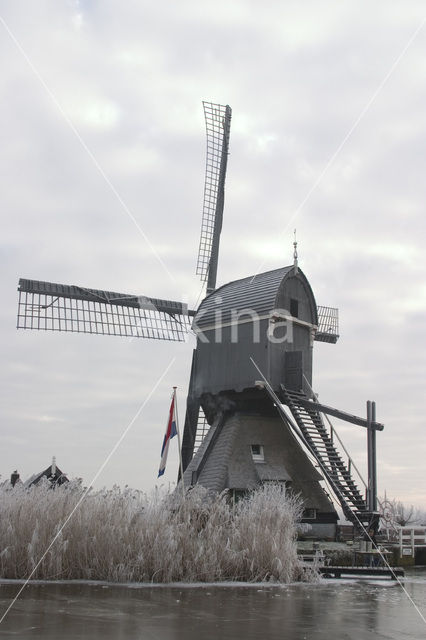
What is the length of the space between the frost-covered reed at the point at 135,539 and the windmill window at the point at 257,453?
8.75m

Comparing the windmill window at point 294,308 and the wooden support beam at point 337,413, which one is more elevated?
the windmill window at point 294,308

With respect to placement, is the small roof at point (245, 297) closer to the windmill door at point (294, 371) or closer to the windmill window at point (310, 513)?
the windmill door at point (294, 371)

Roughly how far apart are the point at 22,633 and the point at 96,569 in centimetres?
568

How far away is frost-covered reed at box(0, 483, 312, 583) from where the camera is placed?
40.0 feet

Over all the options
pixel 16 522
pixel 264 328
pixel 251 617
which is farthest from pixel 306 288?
pixel 251 617

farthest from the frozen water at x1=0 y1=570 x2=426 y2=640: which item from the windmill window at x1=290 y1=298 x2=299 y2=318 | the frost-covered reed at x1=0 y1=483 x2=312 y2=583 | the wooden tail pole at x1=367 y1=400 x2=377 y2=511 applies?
the windmill window at x1=290 y1=298 x2=299 y2=318

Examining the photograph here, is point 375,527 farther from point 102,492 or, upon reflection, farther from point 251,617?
point 251,617

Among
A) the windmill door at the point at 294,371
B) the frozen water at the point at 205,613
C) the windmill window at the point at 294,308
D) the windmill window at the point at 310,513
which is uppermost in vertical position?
the windmill window at the point at 294,308

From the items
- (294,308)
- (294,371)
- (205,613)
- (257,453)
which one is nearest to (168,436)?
(257,453)

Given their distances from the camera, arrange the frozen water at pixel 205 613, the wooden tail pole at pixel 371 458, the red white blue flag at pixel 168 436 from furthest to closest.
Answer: the wooden tail pole at pixel 371 458
the red white blue flag at pixel 168 436
the frozen water at pixel 205 613

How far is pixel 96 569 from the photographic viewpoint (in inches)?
492

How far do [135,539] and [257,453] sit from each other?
11129 millimetres

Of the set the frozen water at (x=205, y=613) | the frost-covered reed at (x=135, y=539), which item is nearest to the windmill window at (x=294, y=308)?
the frost-covered reed at (x=135, y=539)

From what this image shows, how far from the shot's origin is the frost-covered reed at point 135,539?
12195 millimetres
